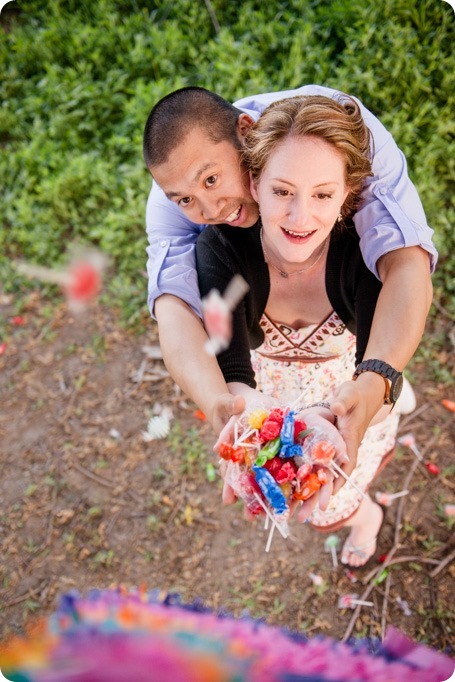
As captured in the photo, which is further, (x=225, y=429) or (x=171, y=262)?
(x=171, y=262)

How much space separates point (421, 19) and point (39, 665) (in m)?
3.95

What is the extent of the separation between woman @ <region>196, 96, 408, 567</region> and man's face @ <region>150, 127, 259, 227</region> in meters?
0.06

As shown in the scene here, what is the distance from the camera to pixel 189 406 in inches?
128

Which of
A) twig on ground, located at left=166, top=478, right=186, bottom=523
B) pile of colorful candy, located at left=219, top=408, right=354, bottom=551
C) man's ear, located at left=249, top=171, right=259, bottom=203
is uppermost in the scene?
man's ear, located at left=249, top=171, right=259, bottom=203

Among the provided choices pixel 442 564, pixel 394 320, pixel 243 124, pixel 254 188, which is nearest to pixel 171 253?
pixel 254 188

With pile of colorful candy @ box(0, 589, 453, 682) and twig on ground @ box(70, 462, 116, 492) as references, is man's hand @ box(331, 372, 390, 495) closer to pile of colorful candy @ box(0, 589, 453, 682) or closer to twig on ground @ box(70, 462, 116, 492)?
pile of colorful candy @ box(0, 589, 453, 682)

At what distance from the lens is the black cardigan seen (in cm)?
187

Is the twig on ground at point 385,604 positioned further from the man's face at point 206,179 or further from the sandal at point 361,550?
the man's face at point 206,179

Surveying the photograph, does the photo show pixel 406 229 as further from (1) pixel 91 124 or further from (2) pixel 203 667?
(1) pixel 91 124

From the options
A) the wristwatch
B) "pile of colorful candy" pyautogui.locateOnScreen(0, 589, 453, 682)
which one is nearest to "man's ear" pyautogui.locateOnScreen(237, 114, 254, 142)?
the wristwatch

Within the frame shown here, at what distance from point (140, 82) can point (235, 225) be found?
2.59 metres

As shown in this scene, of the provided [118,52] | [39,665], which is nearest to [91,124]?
[118,52]

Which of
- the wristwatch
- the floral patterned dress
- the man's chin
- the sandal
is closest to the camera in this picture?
the wristwatch

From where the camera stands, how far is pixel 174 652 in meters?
0.60
